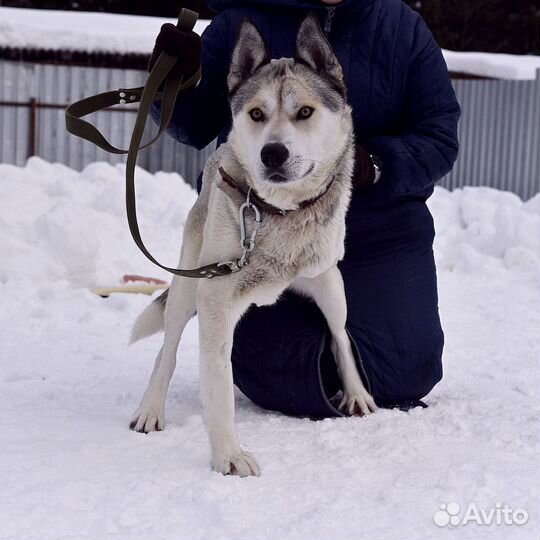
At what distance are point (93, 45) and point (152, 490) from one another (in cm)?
919

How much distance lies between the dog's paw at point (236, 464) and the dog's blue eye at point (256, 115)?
99 cm

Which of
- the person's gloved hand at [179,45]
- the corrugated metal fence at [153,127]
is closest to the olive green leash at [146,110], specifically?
the person's gloved hand at [179,45]

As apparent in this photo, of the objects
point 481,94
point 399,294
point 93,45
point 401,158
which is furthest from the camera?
point 481,94

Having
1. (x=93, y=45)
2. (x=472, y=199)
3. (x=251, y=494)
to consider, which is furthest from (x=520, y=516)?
(x=93, y=45)

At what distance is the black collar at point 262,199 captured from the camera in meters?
2.65

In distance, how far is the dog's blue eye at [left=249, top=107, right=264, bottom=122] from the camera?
260 centimetres

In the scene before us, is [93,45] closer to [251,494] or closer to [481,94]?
[481,94]

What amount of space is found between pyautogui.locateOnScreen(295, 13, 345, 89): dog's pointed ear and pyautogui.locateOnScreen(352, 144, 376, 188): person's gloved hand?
1.00 feet

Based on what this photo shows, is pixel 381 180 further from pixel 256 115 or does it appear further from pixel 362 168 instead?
pixel 256 115

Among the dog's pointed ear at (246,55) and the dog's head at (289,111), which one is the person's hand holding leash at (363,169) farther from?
the dog's pointed ear at (246,55)

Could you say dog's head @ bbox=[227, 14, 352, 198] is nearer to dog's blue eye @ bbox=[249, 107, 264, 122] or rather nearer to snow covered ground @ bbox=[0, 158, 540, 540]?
dog's blue eye @ bbox=[249, 107, 264, 122]

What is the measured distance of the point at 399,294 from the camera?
3.39 meters

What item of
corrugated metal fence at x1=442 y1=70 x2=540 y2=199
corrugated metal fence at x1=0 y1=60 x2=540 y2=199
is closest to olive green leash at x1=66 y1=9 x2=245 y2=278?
corrugated metal fence at x1=0 y1=60 x2=540 y2=199

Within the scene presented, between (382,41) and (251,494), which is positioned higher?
(382,41)
